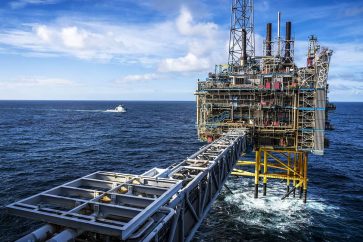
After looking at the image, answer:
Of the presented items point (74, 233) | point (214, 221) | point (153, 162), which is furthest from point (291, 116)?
point (74, 233)

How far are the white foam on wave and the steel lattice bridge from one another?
19505 mm

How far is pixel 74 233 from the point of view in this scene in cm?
1051

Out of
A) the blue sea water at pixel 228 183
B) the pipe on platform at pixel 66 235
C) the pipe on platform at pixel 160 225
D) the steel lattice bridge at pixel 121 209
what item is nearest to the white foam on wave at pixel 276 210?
the blue sea water at pixel 228 183

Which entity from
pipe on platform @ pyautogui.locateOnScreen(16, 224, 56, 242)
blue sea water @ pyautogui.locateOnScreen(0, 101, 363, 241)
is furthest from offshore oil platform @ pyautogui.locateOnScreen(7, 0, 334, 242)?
blue sea water @ pyautogui.locateOnScreen(0, 101, 363, 241)

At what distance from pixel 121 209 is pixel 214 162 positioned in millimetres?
11308

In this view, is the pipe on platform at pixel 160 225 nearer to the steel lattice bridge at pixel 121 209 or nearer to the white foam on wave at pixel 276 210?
the steel lattice bridge at pixel 121 209

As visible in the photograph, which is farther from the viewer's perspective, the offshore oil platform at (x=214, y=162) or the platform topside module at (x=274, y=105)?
the platform topside module at (x=274, y=105)

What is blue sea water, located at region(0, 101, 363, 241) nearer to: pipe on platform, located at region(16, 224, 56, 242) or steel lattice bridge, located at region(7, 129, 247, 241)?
steel lattice bridge, located at region(7, 129, 247, 241)

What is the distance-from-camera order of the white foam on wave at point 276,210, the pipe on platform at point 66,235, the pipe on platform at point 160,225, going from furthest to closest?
the white foam on wave at point 276,210 < the pipe on platform at point 160,225 < the pipe on platform at point 66,235

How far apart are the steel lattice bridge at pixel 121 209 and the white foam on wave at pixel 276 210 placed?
19505 mm

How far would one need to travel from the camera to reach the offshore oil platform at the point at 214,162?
11.1 meters

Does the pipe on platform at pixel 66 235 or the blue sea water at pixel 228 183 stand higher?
the pipe on platform at pixel 66 235

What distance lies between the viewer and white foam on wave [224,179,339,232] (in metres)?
36.4

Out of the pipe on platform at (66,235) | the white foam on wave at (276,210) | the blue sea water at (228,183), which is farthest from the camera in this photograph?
the white foam on wave at (276,210)
